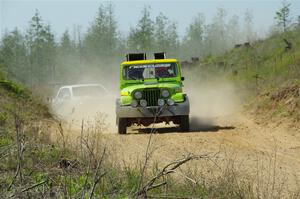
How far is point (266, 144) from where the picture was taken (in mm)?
11711

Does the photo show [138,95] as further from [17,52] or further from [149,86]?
[17,52]

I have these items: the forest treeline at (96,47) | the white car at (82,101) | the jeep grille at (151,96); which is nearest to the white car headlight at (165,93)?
the jeep grille at (151,96)

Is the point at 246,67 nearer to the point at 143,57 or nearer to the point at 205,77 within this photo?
→ the point at 205,77

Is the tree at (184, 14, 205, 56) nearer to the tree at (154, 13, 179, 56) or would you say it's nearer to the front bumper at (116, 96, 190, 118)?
the tree at (154, 13, 179, 56)

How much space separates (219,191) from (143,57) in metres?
11.1

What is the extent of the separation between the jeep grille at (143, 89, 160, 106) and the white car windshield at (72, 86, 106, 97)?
5.98m

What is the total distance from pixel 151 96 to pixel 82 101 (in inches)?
220

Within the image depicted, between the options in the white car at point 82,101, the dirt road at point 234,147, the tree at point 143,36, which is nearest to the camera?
the dirt road at point 234,147

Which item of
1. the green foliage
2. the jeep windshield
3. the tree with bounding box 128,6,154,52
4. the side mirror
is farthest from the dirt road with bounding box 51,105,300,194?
the tree with bounding box 128,6,154,52

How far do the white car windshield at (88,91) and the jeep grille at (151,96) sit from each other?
5.98m

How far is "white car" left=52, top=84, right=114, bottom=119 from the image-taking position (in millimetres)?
19000

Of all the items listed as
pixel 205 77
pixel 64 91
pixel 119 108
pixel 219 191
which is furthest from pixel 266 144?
pixel 205 77

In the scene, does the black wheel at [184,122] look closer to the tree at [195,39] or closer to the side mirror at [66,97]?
the side mirror at [66,97]

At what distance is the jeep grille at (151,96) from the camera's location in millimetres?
14312
